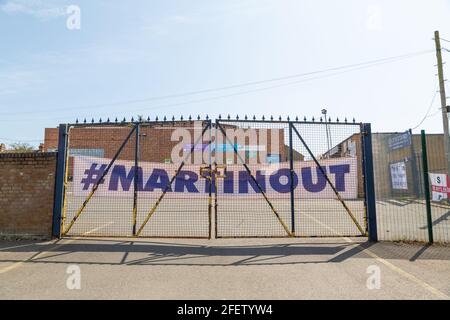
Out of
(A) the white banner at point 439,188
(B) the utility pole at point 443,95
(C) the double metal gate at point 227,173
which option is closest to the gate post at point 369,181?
(C) the double metal gate at point 227,173

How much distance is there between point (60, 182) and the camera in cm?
746

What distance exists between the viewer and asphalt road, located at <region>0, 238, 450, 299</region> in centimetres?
406

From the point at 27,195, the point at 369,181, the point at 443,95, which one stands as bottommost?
the point at 27,195

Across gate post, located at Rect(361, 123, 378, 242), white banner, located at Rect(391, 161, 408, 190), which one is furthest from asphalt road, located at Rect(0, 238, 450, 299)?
white banner, located at Rect(391, 161, 408, 190)

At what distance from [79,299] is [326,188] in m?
6.19

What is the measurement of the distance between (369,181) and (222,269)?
15.3 ft

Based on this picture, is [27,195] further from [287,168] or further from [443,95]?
[443,95]

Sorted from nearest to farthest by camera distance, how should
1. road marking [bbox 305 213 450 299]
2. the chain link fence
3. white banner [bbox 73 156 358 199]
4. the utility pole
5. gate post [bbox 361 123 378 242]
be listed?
1. road marking [bbox 305 213 450 299]
2. gate post [bbox 361 123 378 242]
3. the chain link fence
4. white banner [bbox 73 156 358 199]
5. the utility pole

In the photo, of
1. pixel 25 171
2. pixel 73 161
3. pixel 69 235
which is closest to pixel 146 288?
pixel 69 235

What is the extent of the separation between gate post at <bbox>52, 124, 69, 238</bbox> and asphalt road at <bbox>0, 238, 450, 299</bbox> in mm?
485

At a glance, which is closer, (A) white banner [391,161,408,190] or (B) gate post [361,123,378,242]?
(B) gate post [361,123,378,242]

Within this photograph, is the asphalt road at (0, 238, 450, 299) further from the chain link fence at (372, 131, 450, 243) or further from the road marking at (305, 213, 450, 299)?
the chain link fence at (372, 131, 450, 243)

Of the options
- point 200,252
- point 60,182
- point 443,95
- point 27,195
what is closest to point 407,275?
point 200,252

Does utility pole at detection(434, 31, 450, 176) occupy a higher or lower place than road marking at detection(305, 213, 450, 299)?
higher
